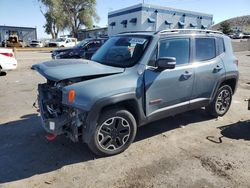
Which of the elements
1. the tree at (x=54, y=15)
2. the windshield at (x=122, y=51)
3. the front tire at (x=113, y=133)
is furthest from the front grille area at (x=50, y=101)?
the tree at (x=54, y=15)

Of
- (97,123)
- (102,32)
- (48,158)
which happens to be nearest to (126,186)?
(97,123)

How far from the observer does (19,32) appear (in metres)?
58.4

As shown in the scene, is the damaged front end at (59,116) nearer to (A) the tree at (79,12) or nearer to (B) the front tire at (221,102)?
(B) the front tire at (221,102)

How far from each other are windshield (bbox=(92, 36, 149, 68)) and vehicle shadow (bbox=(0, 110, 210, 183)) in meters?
1.47

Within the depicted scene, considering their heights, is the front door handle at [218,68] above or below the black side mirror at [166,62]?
below

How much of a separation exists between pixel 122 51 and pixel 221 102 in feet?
9.01

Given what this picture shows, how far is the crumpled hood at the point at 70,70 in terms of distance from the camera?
376 cm

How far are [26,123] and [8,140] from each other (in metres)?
0.86

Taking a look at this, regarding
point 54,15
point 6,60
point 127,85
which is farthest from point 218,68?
point 54,15

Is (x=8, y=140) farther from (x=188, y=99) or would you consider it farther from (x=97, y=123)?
(x=188, y=99)

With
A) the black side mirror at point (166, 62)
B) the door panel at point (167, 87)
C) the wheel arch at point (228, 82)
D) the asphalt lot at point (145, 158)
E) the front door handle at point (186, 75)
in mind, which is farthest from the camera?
the wheel arch at point (228, 82)

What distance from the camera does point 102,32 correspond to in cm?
6512

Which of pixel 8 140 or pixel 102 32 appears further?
pixel 102 32

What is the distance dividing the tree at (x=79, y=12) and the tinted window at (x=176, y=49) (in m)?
58.1
